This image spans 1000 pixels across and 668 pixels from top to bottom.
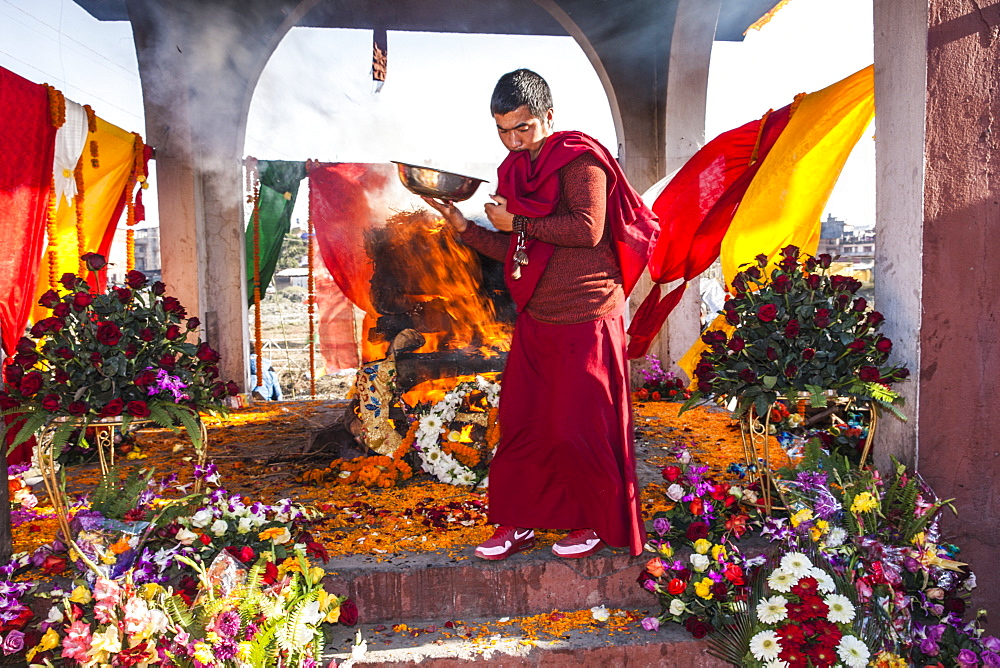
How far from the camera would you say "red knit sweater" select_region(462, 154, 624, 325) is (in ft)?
8.91

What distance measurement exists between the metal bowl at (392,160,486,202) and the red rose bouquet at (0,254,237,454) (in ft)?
3.83

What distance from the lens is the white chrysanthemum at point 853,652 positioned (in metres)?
2.25

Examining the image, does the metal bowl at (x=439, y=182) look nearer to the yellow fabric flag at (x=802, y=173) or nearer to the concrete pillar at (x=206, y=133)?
the yellow fabric flag at (x=802, y=173)

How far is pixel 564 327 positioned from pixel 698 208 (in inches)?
77.2

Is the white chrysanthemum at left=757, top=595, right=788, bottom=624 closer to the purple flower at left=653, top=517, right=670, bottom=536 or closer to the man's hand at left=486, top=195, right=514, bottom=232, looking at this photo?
the purple flower at left=653, top=517, right=670, bottom=536

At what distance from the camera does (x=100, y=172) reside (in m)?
4.77

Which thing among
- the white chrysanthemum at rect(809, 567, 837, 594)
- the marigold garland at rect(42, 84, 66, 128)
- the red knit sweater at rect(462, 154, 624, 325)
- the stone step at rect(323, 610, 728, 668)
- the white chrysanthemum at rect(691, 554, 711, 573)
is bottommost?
the stone step at rect(323, 610, 728, 668)

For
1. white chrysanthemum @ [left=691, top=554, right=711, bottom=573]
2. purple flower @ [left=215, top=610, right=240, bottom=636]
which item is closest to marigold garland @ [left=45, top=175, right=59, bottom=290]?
purple flower @ [left=215, top=610, right=240, bottom=636]

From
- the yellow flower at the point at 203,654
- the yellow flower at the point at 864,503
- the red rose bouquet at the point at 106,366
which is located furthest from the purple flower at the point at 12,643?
the yellow flower at the point at 864,503

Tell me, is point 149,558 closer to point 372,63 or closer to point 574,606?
point 574,606

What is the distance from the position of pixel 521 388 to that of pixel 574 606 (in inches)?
36.9

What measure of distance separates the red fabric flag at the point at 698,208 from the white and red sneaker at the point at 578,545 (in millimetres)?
1543

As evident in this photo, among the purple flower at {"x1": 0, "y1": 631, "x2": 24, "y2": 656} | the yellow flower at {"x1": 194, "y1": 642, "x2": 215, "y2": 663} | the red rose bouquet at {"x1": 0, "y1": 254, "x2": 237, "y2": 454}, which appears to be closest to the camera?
the yellow flower at {"x1": 194, "y1": 642, "x2": 215, "y2": 663}

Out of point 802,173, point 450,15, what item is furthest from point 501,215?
point 450,15
